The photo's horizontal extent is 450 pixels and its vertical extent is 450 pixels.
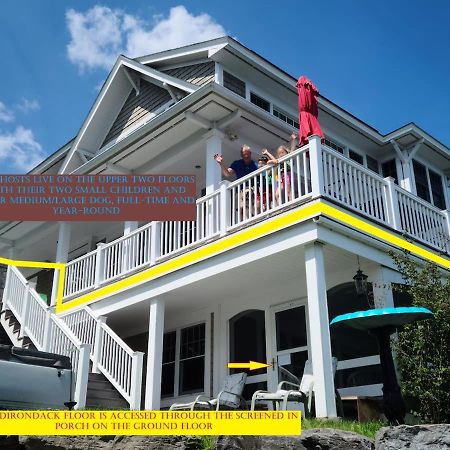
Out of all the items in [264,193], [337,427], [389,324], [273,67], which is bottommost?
[337,427]

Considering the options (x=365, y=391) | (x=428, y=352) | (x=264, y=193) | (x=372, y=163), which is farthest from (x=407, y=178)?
(x=428, y=352)

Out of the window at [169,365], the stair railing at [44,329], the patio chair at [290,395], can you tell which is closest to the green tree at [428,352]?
the patio chair at [290,395]

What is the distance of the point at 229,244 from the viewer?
9320 millimetres

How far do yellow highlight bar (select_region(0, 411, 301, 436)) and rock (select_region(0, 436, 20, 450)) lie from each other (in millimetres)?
198

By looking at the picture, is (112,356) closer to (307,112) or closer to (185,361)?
(185,361)

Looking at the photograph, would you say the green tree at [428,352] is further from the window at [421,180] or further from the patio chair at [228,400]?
the window at [421,180]

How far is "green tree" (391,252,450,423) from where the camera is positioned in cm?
668

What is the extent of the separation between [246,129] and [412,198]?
138 inches

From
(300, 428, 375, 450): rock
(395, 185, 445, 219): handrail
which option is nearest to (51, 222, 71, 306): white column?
(395, 185, 445, 219): handrail

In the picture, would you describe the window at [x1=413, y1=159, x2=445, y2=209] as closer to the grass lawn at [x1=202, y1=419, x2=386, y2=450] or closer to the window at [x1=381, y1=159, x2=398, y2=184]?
the window at [x1=381, y1=159, x2=398, y2=184]

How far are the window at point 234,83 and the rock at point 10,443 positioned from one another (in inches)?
349

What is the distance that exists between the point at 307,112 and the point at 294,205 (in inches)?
70.5

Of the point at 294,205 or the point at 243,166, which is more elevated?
the point at 243,166

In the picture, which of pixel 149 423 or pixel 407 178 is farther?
pixel 407 178
